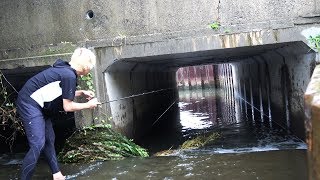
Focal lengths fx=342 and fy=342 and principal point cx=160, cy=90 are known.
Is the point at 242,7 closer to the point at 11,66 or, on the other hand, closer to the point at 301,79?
the point at 301,79

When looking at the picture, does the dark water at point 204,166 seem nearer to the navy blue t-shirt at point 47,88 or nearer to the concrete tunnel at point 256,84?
the concrete tunnel at point 256,84

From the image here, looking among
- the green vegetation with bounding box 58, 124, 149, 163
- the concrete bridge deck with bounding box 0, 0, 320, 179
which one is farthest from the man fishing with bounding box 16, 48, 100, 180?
the concrete bridge deck with bounding box 0, 0, 320, 179

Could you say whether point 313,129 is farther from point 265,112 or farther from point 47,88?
point 265,112

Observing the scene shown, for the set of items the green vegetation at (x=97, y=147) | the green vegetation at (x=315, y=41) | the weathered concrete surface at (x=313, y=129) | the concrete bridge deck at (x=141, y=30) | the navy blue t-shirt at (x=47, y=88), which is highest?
the concrete bridge deck at (x=141, y=30)

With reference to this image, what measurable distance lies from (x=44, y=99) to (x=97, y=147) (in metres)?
2.01

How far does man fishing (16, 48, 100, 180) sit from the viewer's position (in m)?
4.34

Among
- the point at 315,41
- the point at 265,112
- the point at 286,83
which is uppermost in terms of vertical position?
the point at 315,41

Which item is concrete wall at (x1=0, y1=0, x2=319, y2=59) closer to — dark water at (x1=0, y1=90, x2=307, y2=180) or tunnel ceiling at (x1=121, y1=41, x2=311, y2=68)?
tunnel ceiling at (x1=121, y1=41, x2=311, y2=68)

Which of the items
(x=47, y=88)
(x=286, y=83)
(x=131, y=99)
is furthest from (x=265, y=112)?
(x=47, y=88)

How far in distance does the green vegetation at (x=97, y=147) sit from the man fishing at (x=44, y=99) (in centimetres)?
169

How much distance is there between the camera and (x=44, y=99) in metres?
4.50

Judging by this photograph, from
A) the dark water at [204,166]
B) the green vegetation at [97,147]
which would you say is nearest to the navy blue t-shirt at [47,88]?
the dark water at [204,166]

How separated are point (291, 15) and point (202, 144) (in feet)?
10.8

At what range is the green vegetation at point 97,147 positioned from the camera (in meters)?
6.16
